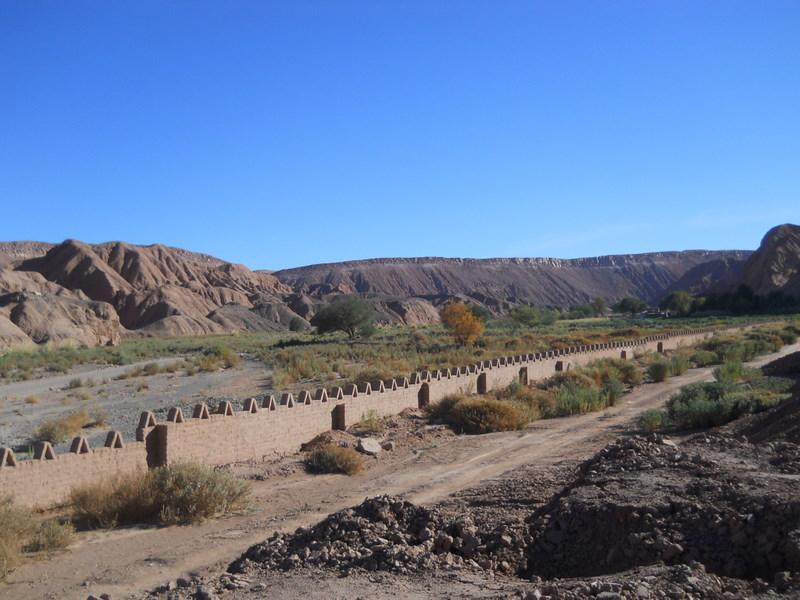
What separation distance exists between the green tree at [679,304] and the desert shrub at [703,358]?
68.9 metres

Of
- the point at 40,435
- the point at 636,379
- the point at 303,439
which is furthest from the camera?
the point at 636,379

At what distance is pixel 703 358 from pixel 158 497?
95.0ft

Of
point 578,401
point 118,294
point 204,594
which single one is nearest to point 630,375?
point 578,401

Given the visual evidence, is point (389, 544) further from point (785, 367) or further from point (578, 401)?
point (785, 367)

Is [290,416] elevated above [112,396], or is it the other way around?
[290,416]

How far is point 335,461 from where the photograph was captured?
12961mm

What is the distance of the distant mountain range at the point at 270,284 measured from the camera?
72.0 metres

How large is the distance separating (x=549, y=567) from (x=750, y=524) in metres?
1.60

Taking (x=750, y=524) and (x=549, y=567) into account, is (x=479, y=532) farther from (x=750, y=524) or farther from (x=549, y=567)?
(x=750, y=524)

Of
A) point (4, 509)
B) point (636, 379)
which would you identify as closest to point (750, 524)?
point (4, 509)

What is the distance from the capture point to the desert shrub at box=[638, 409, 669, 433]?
51.6 ft

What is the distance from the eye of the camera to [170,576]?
25.5ft

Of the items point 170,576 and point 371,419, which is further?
point 371,419

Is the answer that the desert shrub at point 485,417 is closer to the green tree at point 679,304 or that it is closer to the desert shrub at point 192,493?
the desert shrub at point 192,493
